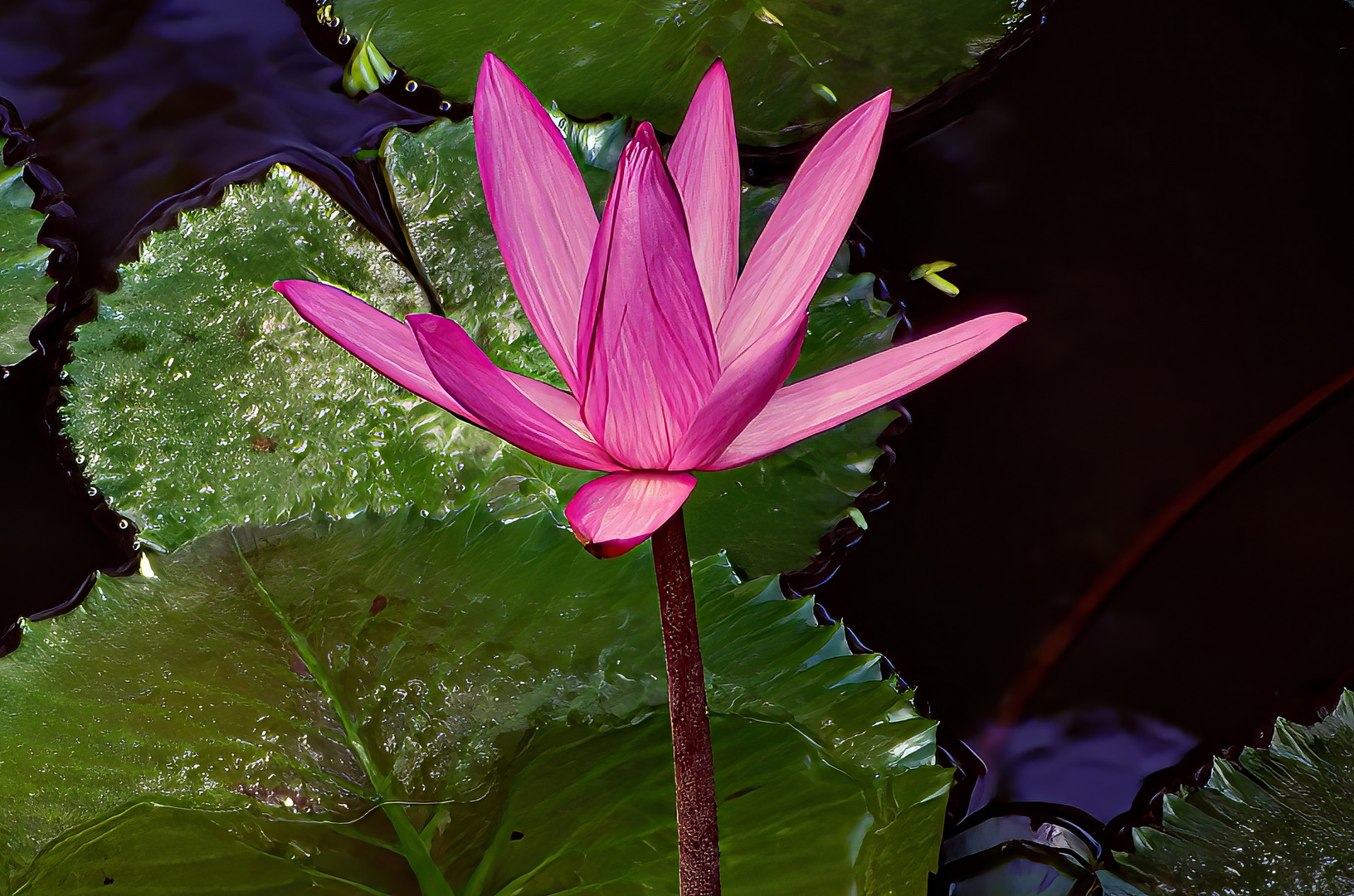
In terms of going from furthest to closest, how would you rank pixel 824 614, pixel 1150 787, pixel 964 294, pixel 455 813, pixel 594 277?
1. pixel 964 294
2. pixel 824 614
3. pixel 1150 787
4. pixel 455 813
5. pixel 594 277

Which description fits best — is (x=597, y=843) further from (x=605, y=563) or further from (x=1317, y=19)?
(x=1317, y=19)

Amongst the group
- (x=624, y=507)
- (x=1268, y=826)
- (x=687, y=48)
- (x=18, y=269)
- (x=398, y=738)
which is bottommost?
(x=1268, y=826)

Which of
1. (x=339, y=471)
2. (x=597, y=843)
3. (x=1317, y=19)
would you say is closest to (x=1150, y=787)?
(x=597, y=843)

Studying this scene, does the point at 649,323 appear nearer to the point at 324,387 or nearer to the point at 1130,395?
the point at 324,387

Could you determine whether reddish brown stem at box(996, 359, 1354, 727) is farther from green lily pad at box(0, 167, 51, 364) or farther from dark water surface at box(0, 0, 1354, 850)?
green lily pad at box(0, 167, 51, 364)

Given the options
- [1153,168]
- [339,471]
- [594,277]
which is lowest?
[339,471]

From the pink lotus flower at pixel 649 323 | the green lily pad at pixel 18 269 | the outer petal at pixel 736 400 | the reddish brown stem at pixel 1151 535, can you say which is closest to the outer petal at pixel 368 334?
the pink lotus flower at pixel 649 323

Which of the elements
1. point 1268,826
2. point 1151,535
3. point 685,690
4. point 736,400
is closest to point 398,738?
point 685,690

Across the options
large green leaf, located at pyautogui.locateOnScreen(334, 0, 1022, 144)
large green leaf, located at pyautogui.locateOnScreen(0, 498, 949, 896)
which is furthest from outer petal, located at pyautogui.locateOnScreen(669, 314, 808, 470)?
large green leaf, located at pyautogui.locateOnScreen(334, 0, 1022, 144)
